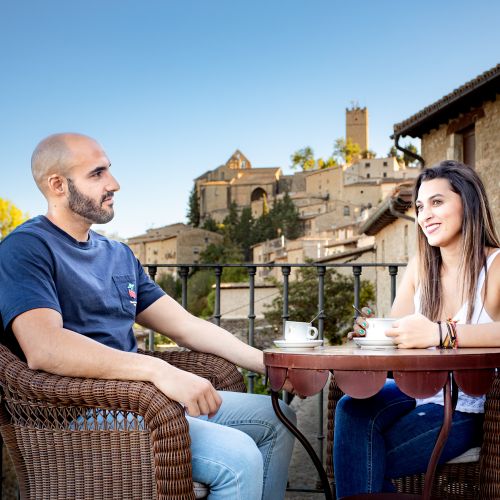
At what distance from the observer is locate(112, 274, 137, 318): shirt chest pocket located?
2.63 m

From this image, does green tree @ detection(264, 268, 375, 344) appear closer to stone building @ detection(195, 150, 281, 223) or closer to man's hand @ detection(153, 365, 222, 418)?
man's hand @ detection(153, 365, 222, 418)

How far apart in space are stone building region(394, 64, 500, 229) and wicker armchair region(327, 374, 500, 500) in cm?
1303

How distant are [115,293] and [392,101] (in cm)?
8950

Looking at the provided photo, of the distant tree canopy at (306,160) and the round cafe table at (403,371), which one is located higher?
the distant tree canopy at (306,160)

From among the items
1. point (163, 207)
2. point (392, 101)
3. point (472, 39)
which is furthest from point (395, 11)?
point (163, 207)

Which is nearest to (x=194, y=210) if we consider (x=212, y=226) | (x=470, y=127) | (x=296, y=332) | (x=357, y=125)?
(x=212, y=226)

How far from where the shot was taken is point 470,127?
17562 millimetres

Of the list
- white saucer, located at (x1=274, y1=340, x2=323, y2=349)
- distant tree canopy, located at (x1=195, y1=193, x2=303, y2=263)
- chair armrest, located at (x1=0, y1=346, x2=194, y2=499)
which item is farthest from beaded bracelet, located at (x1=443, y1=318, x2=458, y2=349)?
distant tree canopy, located at (x1=195, y1=193, x2=303, y2=263)

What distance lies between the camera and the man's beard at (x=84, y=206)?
100 inches

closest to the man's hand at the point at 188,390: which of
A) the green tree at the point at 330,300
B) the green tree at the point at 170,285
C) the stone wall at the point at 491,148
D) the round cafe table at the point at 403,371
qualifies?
the round cafe table at the point at 403,371

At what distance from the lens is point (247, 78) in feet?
254

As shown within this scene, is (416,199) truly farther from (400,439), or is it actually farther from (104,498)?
(104,498)

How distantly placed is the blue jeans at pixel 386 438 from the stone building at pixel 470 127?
13.2m

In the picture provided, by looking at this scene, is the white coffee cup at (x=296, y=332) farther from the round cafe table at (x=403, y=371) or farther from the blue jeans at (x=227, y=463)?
the blue jeans at (x=227, y=463)
